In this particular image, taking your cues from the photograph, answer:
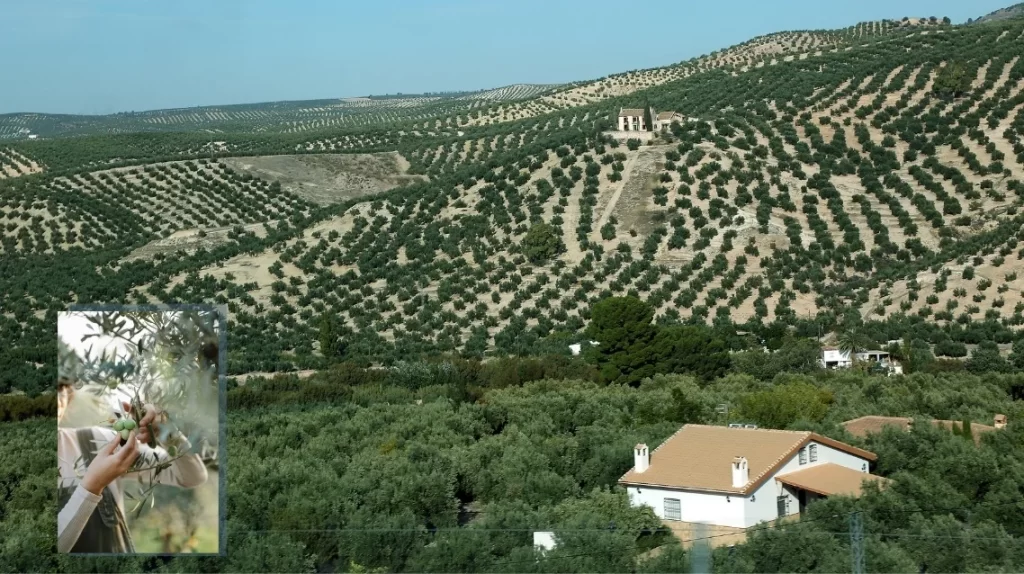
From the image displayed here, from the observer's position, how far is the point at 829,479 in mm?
27281

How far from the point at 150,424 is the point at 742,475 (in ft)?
52.1

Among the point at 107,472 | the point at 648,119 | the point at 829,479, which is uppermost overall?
the point at 648,119

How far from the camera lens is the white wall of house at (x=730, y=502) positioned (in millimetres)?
25969

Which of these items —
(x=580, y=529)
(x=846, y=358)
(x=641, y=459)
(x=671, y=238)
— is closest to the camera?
(x=580, y=529)

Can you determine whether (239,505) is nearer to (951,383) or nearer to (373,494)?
(373,494)

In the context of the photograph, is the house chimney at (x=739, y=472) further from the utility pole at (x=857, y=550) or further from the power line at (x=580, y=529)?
A: the utility pole at (x=857, y=550)

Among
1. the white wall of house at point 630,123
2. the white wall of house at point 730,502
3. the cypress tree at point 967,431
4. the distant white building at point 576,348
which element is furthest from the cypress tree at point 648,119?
the white wall of house at point 730,502

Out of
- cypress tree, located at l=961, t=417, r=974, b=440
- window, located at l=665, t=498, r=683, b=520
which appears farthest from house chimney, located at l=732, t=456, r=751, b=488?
cypress tree, located at l=961, t=417, r=974, b=440

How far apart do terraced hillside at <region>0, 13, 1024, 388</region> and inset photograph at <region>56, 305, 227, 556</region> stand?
139 ft

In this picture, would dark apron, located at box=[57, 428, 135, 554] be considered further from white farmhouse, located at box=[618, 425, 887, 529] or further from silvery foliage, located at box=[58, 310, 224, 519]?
A: white farmhouse, located at box=[618, 425, 887, 529]

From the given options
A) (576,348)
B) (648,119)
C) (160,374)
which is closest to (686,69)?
(648,119)

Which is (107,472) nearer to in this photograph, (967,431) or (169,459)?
(169,459)

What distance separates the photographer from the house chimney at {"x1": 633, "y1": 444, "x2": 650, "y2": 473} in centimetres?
2778

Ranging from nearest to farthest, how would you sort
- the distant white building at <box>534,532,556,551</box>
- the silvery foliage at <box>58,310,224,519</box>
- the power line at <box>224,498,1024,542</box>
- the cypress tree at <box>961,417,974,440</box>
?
the silvery foliage at <box>58,310,224,519</box> → the distant white building at <box>534,532,556,551</box> → the power line at <box>224,498,1024,542</box> → the cypress tree at <box>961,417,974,440</box>
